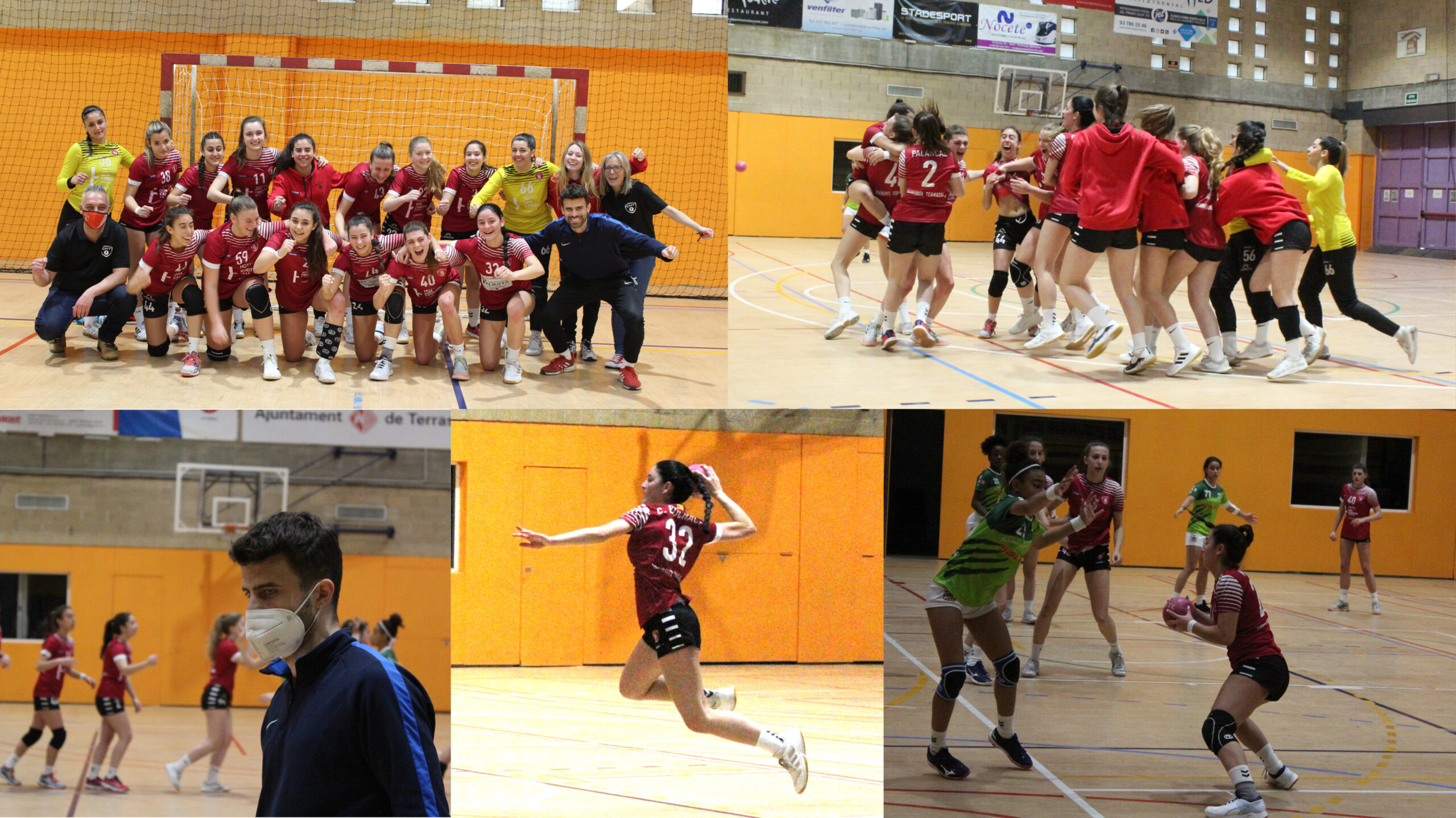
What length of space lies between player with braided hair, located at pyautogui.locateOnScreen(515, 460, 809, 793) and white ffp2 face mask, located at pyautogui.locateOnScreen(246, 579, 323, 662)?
1366 mm

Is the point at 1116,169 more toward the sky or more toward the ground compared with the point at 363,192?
more toward the sky

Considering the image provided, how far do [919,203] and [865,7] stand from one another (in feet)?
13.9

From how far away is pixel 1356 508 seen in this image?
4461 mm

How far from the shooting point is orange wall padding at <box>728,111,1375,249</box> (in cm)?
1264

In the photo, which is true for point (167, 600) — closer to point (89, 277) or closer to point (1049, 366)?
point (89, 277)

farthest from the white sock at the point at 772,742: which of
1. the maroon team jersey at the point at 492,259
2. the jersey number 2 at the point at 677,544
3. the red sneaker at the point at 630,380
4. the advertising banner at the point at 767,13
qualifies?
the advertising banner at the point at 767,13

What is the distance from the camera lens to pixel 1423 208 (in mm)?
9602

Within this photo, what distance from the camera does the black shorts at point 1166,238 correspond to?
601cm

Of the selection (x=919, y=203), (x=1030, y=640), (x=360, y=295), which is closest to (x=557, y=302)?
(x=360, y=295)

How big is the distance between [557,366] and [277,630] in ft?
14.4

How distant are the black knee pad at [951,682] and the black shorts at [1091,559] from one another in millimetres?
778

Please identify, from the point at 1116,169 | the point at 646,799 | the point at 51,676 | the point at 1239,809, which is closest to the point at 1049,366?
the point at 1116,169

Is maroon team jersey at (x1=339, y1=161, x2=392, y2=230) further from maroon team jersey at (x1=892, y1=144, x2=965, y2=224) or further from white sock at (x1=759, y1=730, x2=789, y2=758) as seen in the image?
white sock at (x1=759, y1=730, x2=789, y2=758)

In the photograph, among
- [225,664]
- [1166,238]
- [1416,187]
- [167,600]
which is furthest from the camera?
[167,600]
